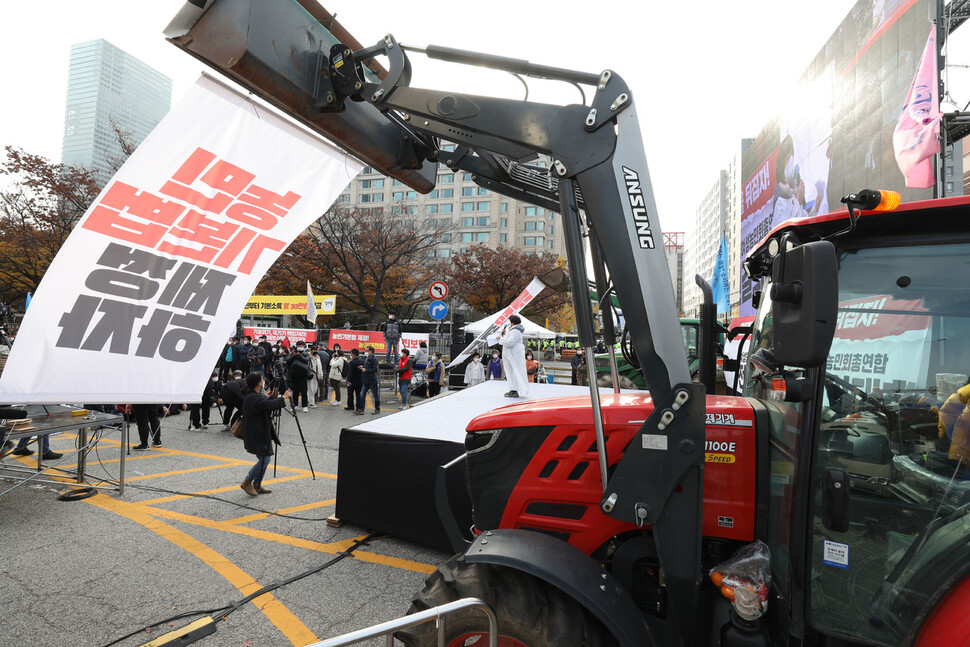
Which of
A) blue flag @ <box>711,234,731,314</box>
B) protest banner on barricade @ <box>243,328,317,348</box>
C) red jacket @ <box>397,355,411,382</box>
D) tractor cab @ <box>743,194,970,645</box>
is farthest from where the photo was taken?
protest banner on barricade @ <box>243,328,317,348</box>

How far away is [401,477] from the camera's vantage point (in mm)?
4605

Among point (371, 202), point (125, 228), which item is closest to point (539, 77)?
point (125, 228)

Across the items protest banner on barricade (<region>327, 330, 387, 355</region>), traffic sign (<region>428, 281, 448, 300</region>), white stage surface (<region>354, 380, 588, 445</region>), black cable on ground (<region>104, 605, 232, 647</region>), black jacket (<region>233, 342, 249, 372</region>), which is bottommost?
black cable on ground (<region>104, 605, 232, 647</region>)

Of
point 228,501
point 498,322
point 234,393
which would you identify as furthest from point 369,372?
point 228,501

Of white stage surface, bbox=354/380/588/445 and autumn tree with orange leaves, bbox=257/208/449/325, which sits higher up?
autumn tree with orange leaves, bbox=257/208/449/325

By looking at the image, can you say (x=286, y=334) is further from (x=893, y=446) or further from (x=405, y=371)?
(x=893, y=446)

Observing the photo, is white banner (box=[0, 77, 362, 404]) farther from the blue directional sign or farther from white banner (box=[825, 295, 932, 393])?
the blue directional sign

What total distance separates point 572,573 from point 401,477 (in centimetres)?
297

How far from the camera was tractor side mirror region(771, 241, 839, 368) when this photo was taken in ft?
4.81

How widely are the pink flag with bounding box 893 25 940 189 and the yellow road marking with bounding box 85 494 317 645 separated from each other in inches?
502

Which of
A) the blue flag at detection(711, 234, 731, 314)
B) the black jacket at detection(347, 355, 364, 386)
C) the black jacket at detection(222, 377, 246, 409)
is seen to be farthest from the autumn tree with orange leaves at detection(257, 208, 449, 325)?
the black jacket at detection(222, 377, 246, 409)

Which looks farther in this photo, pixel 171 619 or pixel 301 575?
pixel 301 575

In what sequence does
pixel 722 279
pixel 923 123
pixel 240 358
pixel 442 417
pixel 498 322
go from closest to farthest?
pixel 442 417 < pixel 923 123 < pixel 722 279 < pixel 240 358 < pixel 498 322

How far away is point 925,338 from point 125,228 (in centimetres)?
398
